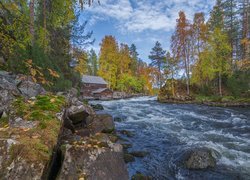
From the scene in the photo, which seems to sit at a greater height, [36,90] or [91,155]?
[36,90]

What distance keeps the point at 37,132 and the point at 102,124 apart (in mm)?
4746

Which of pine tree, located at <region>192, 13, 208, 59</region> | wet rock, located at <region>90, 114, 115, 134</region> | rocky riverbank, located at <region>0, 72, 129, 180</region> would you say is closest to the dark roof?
pine tree, located at <region>192, 13, 208, 59</region>

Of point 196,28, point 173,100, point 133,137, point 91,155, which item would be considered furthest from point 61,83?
point 196,28

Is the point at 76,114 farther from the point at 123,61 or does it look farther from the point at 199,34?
the point at 123,61

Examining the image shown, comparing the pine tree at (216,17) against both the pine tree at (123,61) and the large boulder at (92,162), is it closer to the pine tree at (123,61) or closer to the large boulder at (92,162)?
the pine tree at (123,61)

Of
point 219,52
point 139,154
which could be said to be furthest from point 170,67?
point 139,154

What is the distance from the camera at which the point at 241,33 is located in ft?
106

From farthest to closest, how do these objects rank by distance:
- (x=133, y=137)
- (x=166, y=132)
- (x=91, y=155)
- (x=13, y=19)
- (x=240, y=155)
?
(x=166, y=132) < (x=133, y=137) < (x=240, y=155) < (x=13, y=19) < (x=91, y=155)

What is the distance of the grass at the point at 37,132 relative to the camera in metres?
2.56

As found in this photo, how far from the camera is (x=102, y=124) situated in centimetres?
775

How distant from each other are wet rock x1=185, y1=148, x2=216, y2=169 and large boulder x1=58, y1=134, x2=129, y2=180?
3.15 m

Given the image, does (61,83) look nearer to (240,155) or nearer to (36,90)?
(36,90)

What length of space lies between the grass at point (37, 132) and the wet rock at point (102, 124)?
2844 mm

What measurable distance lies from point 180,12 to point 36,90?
83.3ft
